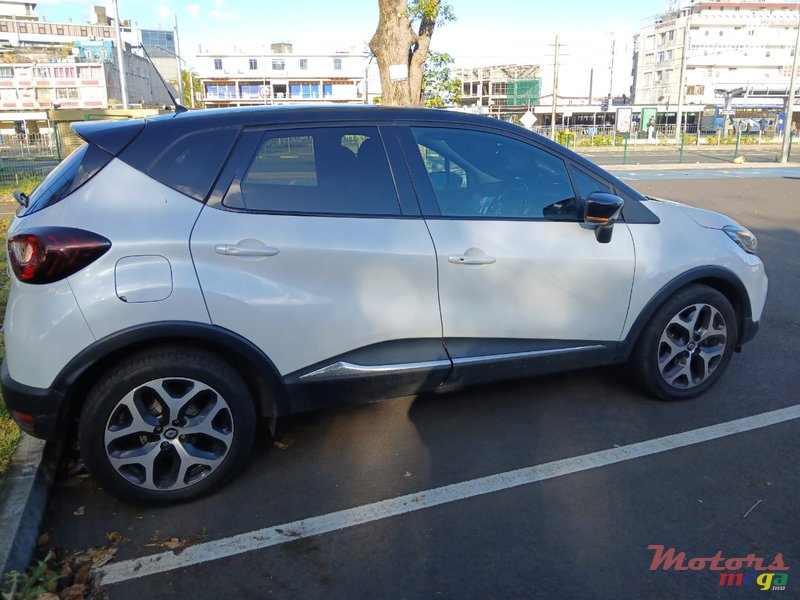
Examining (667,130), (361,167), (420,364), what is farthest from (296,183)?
(667,130)

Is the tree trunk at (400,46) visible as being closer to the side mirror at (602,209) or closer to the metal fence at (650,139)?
the side mirror at (602,209)

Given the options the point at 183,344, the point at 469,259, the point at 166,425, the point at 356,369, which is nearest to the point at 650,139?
the point at 469,259

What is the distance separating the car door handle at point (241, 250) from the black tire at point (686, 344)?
2265 mm

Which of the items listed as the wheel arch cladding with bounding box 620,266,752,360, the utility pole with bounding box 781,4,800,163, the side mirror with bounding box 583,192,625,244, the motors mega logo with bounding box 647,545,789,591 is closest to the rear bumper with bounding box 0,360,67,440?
the motors mega logo with bounding box 647,545,789,591

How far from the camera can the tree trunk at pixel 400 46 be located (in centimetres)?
1003

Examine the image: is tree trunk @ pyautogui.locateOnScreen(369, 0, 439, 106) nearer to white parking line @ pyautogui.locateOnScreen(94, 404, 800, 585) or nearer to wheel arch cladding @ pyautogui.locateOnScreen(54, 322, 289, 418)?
white parking line @ pyautogui.locateOnScreen(94, 404, 800, 585)

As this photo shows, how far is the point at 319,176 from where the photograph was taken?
336 centimetres

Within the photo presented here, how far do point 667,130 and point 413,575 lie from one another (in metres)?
65.8

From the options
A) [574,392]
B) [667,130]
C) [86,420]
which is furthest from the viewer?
[667,130]

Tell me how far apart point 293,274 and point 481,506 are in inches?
54.0

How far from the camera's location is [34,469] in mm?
3232

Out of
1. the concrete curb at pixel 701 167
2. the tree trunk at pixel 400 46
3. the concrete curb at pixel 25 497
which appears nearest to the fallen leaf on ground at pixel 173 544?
the concrete curb at pixel 25 497

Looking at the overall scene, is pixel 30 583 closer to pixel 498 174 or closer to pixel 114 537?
pixel 114 537

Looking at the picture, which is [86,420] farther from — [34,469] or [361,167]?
[361,167]
